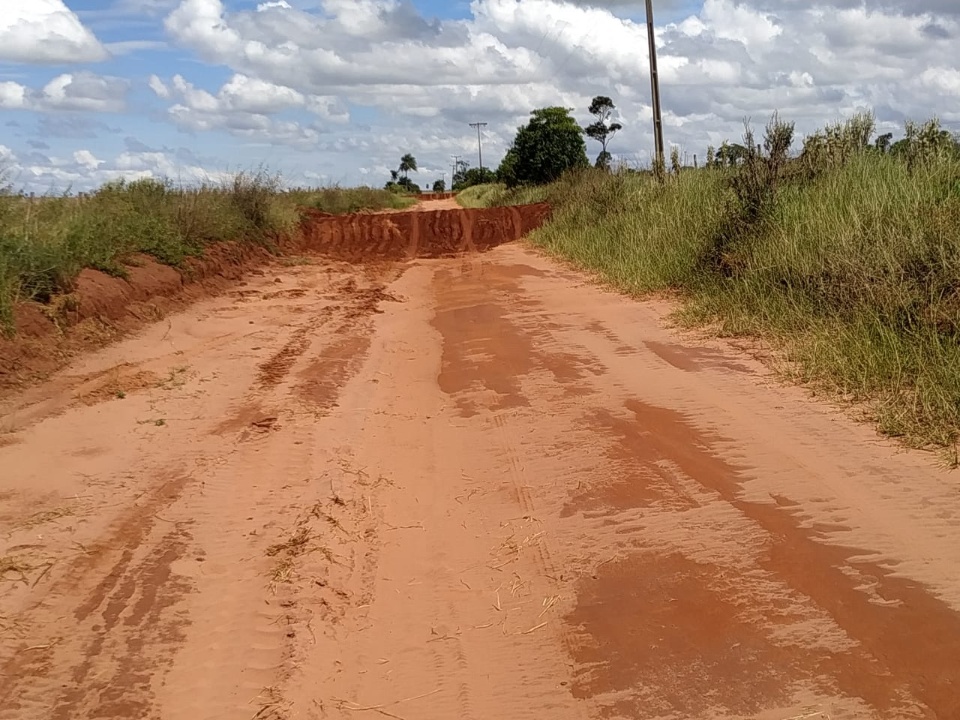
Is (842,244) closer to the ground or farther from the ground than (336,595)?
farther from the ground

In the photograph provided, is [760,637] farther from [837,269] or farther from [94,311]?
[94,311]

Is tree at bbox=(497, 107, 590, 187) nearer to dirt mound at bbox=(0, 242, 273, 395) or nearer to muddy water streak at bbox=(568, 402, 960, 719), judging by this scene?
dirt mound at bbox=(0, 242, 273, 395)

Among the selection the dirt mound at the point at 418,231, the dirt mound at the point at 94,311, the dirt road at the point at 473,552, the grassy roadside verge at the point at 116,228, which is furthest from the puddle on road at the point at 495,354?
the dirt mound at the point at 418,231

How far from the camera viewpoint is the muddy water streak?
334cm

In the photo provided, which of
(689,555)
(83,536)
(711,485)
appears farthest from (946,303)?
(83,536)

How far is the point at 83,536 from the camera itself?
4992 millimetres

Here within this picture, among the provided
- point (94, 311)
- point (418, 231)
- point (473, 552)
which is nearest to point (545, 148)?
point (418, 231)

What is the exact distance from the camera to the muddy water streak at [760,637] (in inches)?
131

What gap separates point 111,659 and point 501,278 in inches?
526

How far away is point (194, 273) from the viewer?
1477cm

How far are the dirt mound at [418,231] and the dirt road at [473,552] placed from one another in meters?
17.4

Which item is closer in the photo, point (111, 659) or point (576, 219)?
point (111, 659)

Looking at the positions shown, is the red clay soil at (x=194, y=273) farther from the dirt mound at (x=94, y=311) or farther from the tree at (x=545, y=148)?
the tree at (x=545, y=148)

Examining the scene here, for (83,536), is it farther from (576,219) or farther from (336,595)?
(576,219)
